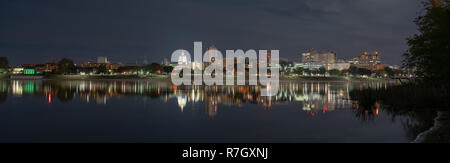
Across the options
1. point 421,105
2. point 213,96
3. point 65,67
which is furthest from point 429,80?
point 65,67

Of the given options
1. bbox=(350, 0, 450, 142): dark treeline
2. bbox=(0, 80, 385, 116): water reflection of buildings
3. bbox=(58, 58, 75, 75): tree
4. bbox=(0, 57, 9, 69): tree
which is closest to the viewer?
bbox=(350, 0, 450, 142): dark treeline

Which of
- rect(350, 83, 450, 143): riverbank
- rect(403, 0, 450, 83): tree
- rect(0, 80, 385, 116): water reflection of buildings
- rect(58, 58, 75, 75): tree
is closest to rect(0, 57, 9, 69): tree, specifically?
rect(58, 58, 75, 75): tree

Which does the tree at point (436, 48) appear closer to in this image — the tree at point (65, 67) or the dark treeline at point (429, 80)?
the dark treeline at point (429, 80)

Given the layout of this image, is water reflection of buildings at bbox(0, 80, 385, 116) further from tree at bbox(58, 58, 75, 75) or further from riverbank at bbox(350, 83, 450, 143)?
tree at bbox(58, 58, 75, 75)

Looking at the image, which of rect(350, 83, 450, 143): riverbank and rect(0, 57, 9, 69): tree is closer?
rect(350, 83, 450, 143): riverbank

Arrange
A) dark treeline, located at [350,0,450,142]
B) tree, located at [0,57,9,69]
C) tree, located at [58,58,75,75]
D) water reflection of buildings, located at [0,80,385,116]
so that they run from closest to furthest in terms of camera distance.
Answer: dark treeline, located at [350,0,450,142]
water reflection of buildings, located at [0,80,385,116]
tree, located at [58,58,75,75]
tree, located at [0,57,9,69]

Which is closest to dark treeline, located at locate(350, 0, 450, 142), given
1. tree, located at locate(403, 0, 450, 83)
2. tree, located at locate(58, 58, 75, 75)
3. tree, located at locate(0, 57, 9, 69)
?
tree, located at locate(403, 0, 450, 83)

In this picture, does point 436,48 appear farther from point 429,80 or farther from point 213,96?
point 213,96

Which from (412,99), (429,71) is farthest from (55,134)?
(412,99)

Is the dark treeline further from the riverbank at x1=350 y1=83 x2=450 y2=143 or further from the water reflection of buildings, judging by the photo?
the water reflection of buildings

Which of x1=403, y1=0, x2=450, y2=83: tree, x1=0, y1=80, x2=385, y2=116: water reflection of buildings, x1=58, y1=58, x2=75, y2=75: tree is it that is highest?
x1=58, y1=58, x2=75, y2=75: tree

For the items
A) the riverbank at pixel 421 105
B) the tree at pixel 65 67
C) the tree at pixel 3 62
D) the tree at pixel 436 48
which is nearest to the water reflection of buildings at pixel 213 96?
the riverbank at pixel 421 105

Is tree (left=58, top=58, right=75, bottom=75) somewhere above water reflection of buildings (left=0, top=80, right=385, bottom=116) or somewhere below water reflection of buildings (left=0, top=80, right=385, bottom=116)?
above

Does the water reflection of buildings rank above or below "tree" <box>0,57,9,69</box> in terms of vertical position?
below
